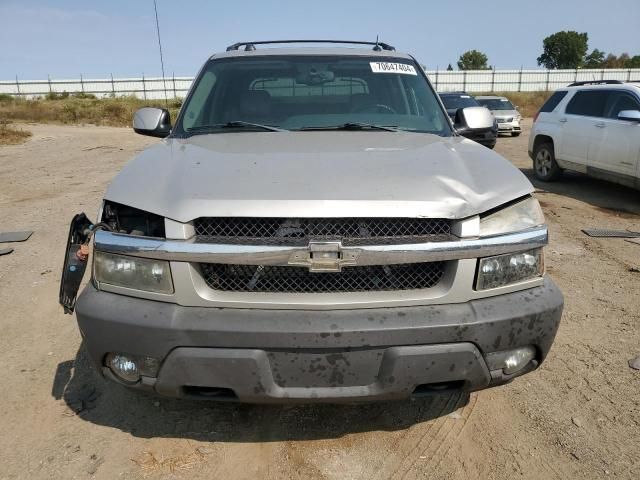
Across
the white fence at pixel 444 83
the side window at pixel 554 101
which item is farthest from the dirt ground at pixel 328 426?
the white fence at pixel 444 83

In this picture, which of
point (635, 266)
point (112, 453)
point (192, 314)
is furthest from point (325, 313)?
point (635, 266)

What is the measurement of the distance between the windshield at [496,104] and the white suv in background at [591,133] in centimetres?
1062

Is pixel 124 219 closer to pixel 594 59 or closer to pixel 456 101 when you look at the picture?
pixel 456 101

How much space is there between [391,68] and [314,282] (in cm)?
206

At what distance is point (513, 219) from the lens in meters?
2.28

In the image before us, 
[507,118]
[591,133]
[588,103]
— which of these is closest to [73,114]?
[507,118]

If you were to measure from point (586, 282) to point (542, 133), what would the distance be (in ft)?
19.0

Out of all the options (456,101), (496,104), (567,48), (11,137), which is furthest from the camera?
(567,48)

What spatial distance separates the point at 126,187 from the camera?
7.60 ft

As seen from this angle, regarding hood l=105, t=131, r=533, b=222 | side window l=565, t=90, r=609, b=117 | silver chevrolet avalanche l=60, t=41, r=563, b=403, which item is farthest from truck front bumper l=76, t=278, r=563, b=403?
side window l=565, t=90, r=609, b=117

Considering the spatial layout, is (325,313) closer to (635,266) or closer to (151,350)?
(151,350)

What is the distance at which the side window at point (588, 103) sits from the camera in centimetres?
846

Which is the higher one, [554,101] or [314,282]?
[554,101]

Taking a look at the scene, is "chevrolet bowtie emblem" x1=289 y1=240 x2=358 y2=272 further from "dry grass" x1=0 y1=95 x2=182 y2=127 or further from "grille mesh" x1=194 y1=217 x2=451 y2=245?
"dry grass" x1=0 y1=95 x2=182 y2=127
